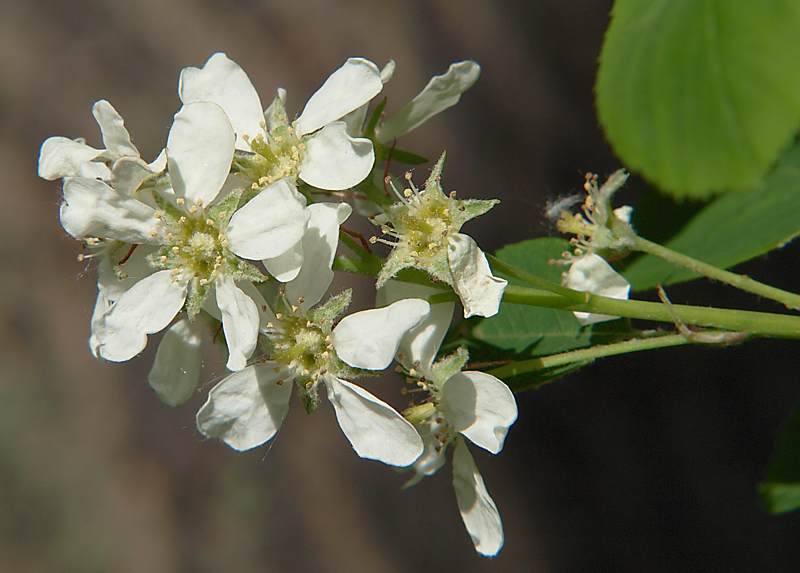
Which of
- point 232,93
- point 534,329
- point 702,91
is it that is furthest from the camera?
point 534,329

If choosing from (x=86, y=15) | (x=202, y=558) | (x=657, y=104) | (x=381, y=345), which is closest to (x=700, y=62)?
(x=657, y=104)

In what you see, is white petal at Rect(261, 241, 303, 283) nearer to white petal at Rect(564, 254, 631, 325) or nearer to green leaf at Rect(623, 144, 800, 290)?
white petal at Rect(564, 254, 631, 325)

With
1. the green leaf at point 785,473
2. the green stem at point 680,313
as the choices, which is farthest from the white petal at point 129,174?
the green leaf at point 785,473

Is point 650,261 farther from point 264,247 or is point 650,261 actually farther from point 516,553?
point 516,553

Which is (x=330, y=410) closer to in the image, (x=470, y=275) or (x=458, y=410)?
(x=458, y=410)

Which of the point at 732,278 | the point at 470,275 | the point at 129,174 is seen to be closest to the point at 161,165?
the point at 129,174

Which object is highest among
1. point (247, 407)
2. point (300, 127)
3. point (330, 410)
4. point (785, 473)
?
point (300, 127)
